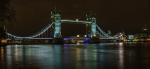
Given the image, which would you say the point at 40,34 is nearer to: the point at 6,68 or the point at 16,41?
the point at 16,41

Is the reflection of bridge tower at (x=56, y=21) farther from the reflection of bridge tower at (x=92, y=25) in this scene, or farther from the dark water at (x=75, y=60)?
the dark water at (x=75, y=60)

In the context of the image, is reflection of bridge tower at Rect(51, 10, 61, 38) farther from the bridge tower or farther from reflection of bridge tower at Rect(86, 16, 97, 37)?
reflection of bridge tower at Rect(86, 16, 97, 37)

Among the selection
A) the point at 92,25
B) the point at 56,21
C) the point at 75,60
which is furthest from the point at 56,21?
the point at 75,60

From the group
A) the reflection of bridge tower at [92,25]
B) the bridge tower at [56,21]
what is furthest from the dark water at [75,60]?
the reflection of bridge tower at [92,25]

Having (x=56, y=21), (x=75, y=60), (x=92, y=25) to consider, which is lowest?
(x=75, y=60)

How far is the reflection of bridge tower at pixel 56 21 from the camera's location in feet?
507

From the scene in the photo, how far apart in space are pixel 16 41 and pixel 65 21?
2918 centimetres

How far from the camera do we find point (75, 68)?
19.1 m

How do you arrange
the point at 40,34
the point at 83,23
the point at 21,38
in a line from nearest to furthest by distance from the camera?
1. the point at 21,38
2. the point at 40,34
3. the point at 83,23

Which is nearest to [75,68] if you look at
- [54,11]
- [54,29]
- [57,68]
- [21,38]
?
[57,68]

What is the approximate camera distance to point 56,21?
539 feet

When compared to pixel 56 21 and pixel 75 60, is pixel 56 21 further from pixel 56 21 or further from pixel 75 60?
pixel 75 60

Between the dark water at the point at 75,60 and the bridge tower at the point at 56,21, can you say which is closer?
the dark water at the point at 75,60

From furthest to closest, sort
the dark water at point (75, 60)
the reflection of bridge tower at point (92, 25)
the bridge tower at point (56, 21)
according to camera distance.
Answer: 1. the reflection of bridge tower at point (92, 25)
2. the bridge tower at point (56, 21)
3. the dark water at point (75, 60)
